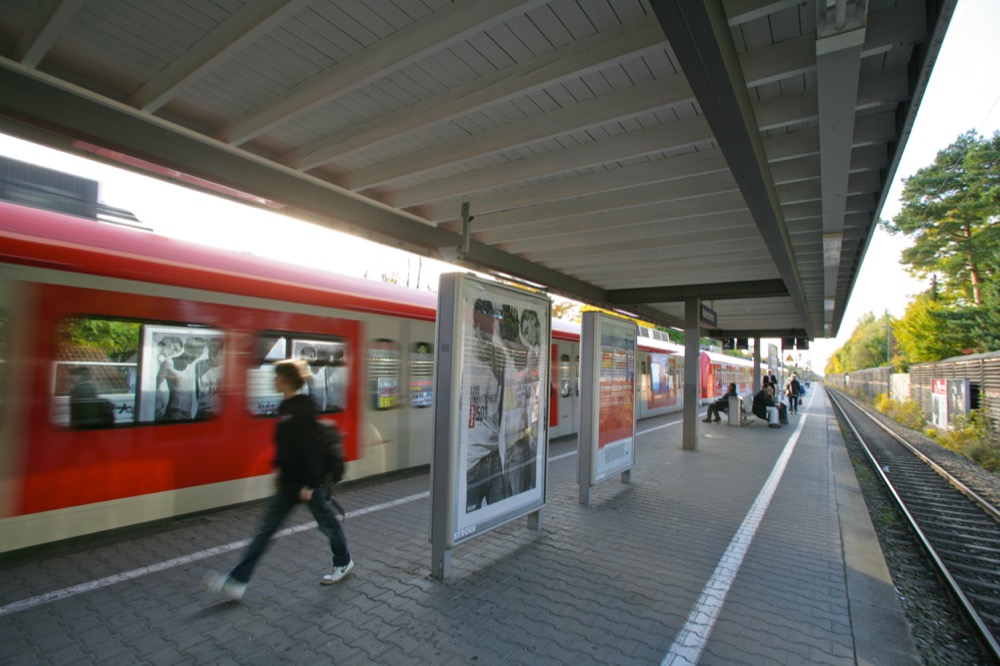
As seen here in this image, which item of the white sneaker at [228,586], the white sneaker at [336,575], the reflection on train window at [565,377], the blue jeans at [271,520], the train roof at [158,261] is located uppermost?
the train roof at [158,261]

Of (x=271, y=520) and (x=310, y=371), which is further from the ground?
(x=310, y=371)

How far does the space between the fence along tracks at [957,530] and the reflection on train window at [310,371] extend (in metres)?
6.90

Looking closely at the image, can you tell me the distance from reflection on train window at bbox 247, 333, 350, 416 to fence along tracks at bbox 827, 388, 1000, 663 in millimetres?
6901

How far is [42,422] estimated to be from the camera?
4.36 metres

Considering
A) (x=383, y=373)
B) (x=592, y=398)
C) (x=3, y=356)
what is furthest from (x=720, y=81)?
(x=383, y=373)

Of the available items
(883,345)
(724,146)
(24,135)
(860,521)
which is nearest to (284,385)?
(24,135)

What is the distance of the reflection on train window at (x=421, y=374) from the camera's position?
26.5ft

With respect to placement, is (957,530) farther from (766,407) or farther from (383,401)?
(766,407)

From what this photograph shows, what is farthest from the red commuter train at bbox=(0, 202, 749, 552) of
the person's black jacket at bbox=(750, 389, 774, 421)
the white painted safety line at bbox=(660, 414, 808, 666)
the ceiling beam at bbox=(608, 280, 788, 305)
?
the person's black jacket at bbox=(750, 389, 774, 421)

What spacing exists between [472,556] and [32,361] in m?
4.32

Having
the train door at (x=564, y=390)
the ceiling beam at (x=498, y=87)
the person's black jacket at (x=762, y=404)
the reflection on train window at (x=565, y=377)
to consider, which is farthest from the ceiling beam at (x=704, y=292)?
the ceiling beam at (x=498, y=87)

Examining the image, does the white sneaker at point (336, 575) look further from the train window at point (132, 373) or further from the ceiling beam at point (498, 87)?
the ceiling beam at point (498, 87)

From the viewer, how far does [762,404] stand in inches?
689

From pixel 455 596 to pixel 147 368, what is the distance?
3.79m
